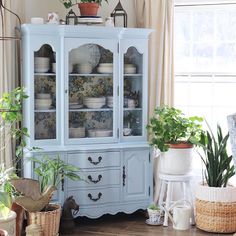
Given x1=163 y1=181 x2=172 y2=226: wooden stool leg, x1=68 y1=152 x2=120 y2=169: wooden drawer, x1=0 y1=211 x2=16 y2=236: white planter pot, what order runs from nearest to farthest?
x1=0 y1=211 x2=16 y2=236: white planter pot
x1=68 y1=152 x2=120 y2=169: wooden drawer
x1=163 y1=181 x2=172 y2=226: wooden stool leg

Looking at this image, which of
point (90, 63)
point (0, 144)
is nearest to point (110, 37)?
point (90, 63)

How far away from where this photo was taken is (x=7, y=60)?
4355 millimetres

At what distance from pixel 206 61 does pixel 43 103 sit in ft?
5.29

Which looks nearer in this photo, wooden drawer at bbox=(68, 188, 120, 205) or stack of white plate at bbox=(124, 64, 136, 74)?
wooden drawer at bbox=(68, 188, 120, 205)

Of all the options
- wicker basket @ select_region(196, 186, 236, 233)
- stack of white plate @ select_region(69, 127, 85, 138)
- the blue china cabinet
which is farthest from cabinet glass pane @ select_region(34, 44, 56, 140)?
wicker basket @ select_region(196, 186, 236, 233)

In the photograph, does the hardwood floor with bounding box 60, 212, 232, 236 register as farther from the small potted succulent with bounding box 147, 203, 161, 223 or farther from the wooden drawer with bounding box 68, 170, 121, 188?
the wooden drawer with bounding box 68, 170, 121, 188

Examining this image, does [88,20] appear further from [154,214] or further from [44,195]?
[154,214]

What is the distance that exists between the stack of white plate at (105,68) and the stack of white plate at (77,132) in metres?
0.52

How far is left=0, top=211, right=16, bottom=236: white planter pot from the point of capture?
11.4 feet

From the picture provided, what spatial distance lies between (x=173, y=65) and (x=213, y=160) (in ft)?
3.31

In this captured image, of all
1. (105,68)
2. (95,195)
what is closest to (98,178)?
(95,195)

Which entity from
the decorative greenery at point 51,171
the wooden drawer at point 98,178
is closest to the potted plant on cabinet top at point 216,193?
the wooden drawer at point 98,178

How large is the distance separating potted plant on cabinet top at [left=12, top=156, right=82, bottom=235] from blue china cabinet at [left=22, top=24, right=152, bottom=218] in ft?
0.74

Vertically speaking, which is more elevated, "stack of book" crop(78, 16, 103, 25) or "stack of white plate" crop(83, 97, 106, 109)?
"stack of book" crop(78, 16, 103, 25)
